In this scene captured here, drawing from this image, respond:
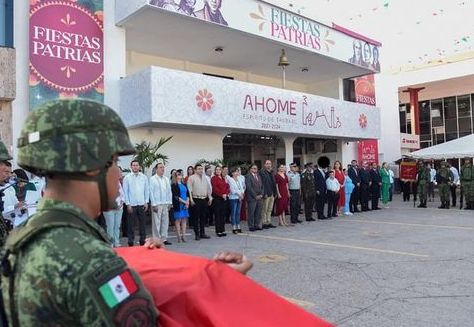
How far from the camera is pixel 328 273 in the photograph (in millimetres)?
6262

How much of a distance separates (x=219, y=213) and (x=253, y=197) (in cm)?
117

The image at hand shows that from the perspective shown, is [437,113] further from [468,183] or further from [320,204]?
[320,204]

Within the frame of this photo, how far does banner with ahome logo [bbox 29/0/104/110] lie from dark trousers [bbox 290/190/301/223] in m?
6.20

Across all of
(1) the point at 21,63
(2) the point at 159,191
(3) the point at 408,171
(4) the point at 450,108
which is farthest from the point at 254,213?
(4) the point at 450,108

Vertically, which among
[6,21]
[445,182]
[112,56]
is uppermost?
[6,21]

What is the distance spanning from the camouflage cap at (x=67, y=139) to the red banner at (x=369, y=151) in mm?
20770

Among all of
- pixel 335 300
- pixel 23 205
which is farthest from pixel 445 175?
pixel 23 205

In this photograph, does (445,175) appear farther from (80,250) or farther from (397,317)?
(80,250)

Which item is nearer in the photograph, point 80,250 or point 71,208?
point 80,250

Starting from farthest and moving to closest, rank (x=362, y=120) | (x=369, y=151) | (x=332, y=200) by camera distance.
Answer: (x=369, y=151), (x=362, y=120), (x=332, y=200)

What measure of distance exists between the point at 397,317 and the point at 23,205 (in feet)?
15.9

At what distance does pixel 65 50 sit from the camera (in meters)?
11.1

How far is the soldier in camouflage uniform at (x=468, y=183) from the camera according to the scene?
50.6 ft

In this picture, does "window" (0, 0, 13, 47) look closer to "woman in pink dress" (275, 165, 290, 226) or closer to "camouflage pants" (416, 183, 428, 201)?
"woman in pink dress" (275, 165, 290, 226)
